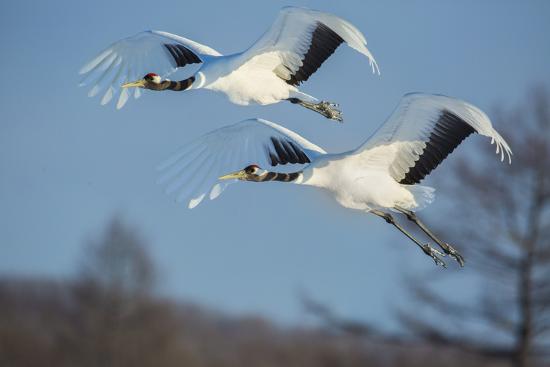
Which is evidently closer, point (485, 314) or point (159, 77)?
Result: point (159, 77)

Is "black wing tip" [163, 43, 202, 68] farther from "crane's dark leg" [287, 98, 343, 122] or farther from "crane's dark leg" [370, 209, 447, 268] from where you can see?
"crane's dark leg" [370, 209, 447, 268]

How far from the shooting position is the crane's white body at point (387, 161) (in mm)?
11094

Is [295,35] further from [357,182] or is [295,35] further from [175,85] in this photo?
[357,182]

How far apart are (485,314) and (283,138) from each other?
7869 mm

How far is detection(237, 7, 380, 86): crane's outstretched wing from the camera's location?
39.6ft

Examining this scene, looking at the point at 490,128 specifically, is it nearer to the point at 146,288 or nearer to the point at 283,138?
the point at 283,138

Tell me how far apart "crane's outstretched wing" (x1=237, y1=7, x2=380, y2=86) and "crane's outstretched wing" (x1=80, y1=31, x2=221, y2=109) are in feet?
2.46

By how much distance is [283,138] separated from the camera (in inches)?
518

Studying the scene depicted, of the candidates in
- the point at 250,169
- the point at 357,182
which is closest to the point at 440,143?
the point at 357,182

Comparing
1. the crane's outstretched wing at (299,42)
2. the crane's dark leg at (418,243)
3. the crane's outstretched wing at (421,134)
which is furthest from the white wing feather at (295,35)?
the crane's dark leg at (418,243)

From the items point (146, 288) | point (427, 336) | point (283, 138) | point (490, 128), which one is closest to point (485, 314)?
point (427, 336)

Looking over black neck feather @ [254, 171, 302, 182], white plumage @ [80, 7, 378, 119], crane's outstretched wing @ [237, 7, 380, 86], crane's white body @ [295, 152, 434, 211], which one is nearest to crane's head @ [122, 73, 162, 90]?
white plumage @ [80, 7, 378, 119]

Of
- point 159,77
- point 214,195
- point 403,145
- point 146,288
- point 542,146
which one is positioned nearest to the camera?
point 403,145

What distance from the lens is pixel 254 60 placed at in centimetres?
1300
